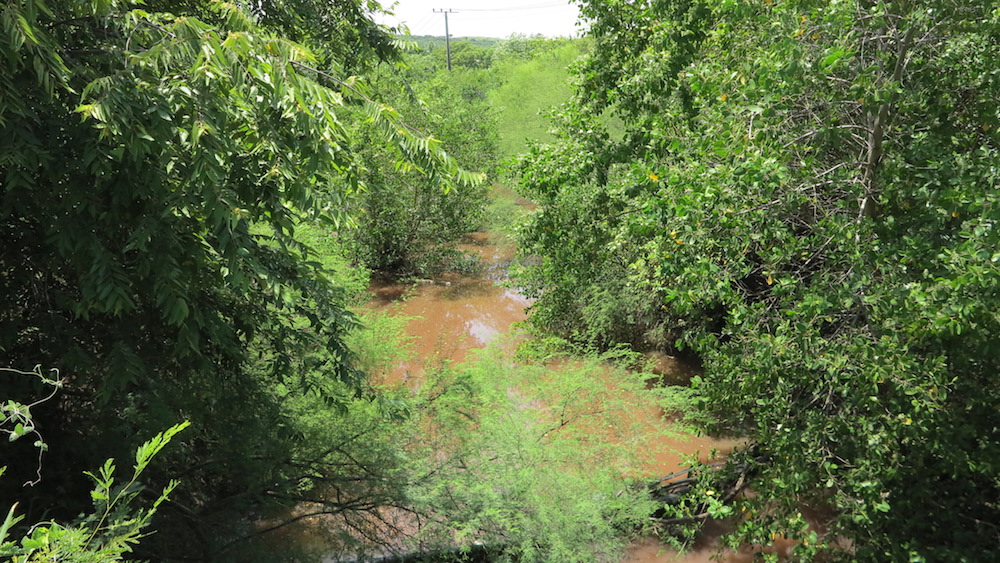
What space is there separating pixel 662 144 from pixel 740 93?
236 centimetres

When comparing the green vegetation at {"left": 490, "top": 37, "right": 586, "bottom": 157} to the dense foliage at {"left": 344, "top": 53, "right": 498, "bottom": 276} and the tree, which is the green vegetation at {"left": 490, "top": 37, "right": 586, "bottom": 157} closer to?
the dense foliage at {"left": 344, "top": 53, "right": 498, "bottom": 276}

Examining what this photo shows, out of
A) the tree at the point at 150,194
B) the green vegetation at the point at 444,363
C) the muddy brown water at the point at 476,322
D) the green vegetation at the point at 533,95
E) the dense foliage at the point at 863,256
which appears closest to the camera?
the tree at the point at 150,194

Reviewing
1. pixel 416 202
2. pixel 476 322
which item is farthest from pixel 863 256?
pixel 416 202

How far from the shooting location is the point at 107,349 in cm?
365

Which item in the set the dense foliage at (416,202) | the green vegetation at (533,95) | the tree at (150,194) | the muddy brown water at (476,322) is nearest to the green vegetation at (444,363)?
the tree at (150,194)

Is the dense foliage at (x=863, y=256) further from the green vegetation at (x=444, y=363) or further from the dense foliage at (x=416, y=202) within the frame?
the dense foliage at (x=416, y=202)

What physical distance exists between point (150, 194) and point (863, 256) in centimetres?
368

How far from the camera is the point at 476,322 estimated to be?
12070 millimetres

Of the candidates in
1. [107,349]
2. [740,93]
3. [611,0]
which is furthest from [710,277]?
[611,0]

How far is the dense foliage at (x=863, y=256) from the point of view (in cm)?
328

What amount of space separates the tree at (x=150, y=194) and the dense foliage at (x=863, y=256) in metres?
1.65

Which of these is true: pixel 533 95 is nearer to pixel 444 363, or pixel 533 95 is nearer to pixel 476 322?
pixel 476 322

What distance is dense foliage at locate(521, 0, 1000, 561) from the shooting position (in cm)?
328

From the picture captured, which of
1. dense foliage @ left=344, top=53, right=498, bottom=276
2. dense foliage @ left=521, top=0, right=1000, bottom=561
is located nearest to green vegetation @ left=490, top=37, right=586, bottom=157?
dense foliage @ left=344, top=53, right=498, bottom=276
